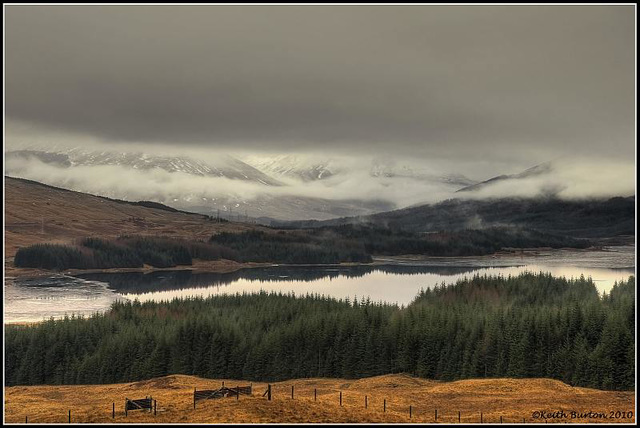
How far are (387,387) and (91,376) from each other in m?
47.6

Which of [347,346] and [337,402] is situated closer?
[337,402]

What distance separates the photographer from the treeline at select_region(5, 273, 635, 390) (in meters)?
106

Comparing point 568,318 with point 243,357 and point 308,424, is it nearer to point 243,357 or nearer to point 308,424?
point 243,357

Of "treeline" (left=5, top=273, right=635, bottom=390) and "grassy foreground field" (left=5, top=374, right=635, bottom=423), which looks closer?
"grassy foreground field" (left=5, top=374, right=635, bottom=423)

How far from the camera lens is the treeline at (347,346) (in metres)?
106

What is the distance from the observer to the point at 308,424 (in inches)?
2512

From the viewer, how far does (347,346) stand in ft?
389

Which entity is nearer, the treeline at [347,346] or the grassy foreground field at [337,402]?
the grassy foreground field at [337,402]

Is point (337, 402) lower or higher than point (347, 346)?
lower

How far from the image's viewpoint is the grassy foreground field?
2667 inches

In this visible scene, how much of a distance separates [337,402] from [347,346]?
42248 mm

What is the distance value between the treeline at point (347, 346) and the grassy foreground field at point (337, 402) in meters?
7.92

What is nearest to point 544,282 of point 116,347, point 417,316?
point 417,316

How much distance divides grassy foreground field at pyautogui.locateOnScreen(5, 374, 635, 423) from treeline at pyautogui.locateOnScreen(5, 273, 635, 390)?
7.92m
